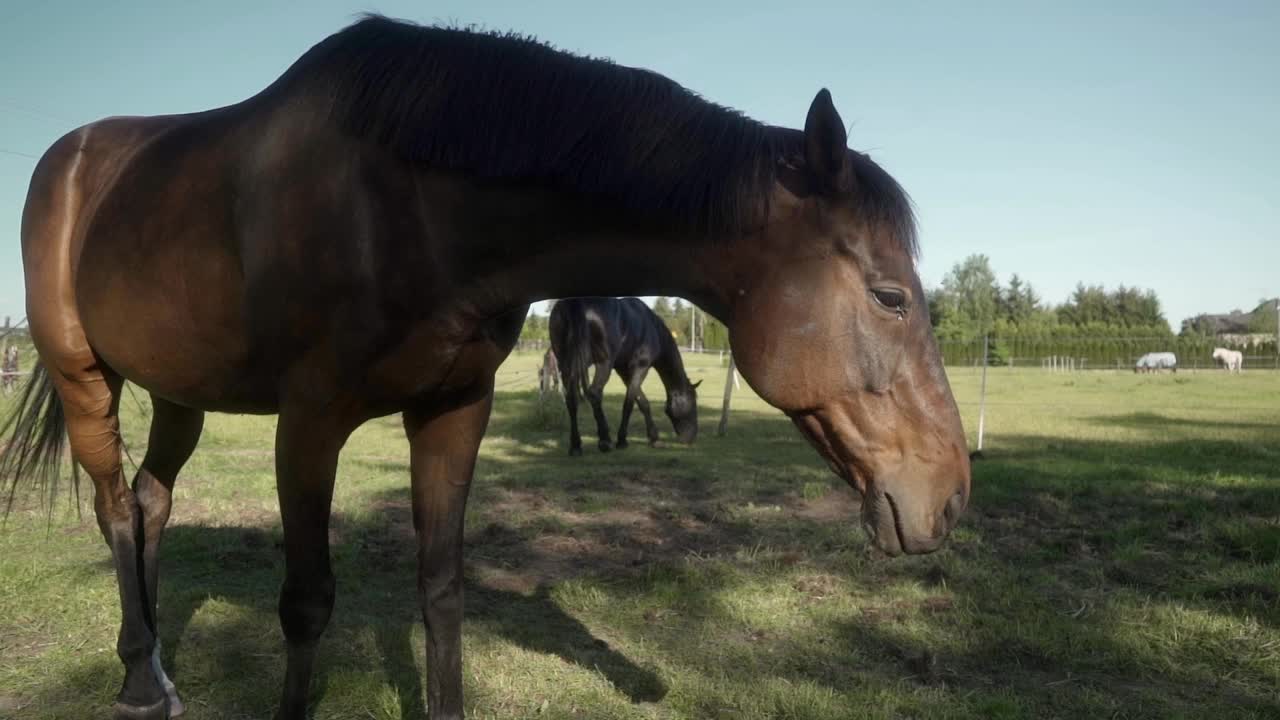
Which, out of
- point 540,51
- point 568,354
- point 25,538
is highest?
point 540,51

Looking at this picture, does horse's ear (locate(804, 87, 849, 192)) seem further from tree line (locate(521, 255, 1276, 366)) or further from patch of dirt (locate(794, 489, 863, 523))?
tree line (locate(521, 255, 1276, 366))

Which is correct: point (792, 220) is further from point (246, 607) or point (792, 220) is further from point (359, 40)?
point (246, 607)

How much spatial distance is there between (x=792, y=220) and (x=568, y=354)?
9.81m

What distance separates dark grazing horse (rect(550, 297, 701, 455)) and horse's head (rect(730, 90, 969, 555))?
867cm

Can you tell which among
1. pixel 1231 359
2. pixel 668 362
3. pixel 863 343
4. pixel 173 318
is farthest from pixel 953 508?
pixel 1231 359

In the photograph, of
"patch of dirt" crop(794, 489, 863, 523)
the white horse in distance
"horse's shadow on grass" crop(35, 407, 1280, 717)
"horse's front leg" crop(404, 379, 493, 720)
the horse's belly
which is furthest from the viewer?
the white horse in distance

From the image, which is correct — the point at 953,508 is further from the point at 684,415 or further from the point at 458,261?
the point at 684,415

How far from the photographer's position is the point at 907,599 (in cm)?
400

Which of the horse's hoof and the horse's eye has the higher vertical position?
the horse's eye

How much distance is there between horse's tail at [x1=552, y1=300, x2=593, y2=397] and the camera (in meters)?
11.4

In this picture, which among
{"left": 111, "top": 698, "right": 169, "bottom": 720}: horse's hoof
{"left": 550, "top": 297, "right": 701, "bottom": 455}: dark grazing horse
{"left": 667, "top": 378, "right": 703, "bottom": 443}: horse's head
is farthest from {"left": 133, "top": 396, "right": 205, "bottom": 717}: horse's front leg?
{"left": 667, "top": 378, "right": 703, "bottom": 443}: horse's head

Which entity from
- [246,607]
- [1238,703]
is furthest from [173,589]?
[1238,703]

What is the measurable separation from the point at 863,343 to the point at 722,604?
2423mm

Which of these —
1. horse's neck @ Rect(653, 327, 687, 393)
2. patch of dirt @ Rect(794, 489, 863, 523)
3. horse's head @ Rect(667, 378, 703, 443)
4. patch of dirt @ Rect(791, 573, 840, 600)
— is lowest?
patch of dirt @ Rect(791, 573, 840, 600)
